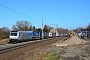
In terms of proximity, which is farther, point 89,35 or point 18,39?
point 89,35

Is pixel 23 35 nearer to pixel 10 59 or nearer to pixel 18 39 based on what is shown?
pixel 18 39

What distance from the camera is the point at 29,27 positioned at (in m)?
112

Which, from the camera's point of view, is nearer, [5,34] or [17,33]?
[17,33]

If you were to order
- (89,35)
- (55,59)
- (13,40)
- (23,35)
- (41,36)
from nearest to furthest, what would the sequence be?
(55,59) → (13,40) → (23,35) → (41,36) → (89,35)

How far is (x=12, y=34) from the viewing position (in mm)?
45125

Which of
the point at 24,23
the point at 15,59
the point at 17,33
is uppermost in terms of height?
the point at 24,23

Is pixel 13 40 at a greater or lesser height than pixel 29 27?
lesser

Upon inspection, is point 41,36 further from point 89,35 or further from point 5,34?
point 89,35

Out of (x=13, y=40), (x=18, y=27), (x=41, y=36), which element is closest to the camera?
(x=13, y=40)

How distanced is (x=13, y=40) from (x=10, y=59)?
1139 inches

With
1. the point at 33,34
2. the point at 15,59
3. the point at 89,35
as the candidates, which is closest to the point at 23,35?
the point at 33,34

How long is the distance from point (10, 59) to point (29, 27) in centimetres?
9728

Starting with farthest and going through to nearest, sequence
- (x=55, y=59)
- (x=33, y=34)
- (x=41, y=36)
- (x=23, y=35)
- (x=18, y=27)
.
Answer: (x=18, y=27)
(x=41, y=36)
(x=33, y=34)
(x=23, y=35)
(x=55, y=59)

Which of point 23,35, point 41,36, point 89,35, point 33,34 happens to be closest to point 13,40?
point 23,35
